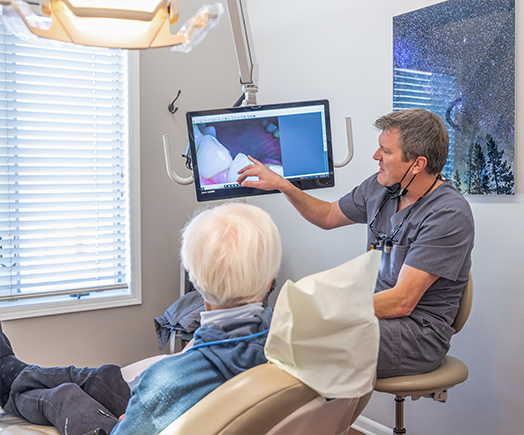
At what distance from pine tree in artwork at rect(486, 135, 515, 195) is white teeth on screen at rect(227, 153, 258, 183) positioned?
0.90m

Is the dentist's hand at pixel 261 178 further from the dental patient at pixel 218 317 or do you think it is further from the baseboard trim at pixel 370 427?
the baseboard trim at pixel 370 427

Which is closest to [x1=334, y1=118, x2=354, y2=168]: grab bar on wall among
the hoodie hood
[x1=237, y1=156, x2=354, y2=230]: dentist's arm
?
[x1=237, y1=156, x2=354, y2=230]: dentist's arm

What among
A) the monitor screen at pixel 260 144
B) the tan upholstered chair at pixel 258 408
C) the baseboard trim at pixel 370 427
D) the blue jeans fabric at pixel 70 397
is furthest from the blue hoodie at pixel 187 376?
the baseboard trim at pixel 370 427

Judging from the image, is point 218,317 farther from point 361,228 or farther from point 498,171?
point 361,228

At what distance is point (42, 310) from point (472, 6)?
2387mm

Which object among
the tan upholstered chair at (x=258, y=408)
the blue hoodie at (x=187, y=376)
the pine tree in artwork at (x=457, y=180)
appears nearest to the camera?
the tan upholstered chair at (x=258, y=408)

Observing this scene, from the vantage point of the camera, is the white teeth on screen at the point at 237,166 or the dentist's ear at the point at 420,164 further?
the white teeth on screen at the point at 237,166

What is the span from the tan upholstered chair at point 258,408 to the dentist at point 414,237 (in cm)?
62

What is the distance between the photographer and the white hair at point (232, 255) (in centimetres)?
103

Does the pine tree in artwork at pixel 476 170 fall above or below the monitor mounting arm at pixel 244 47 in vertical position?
below

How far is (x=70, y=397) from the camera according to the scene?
5.07 ft

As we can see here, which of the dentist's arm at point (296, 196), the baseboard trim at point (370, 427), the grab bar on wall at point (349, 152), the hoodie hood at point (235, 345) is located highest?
the grab bar on wall at point (349, 152)

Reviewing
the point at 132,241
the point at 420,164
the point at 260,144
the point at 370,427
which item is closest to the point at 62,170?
the point at 132,241

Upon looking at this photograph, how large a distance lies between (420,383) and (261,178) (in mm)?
825
